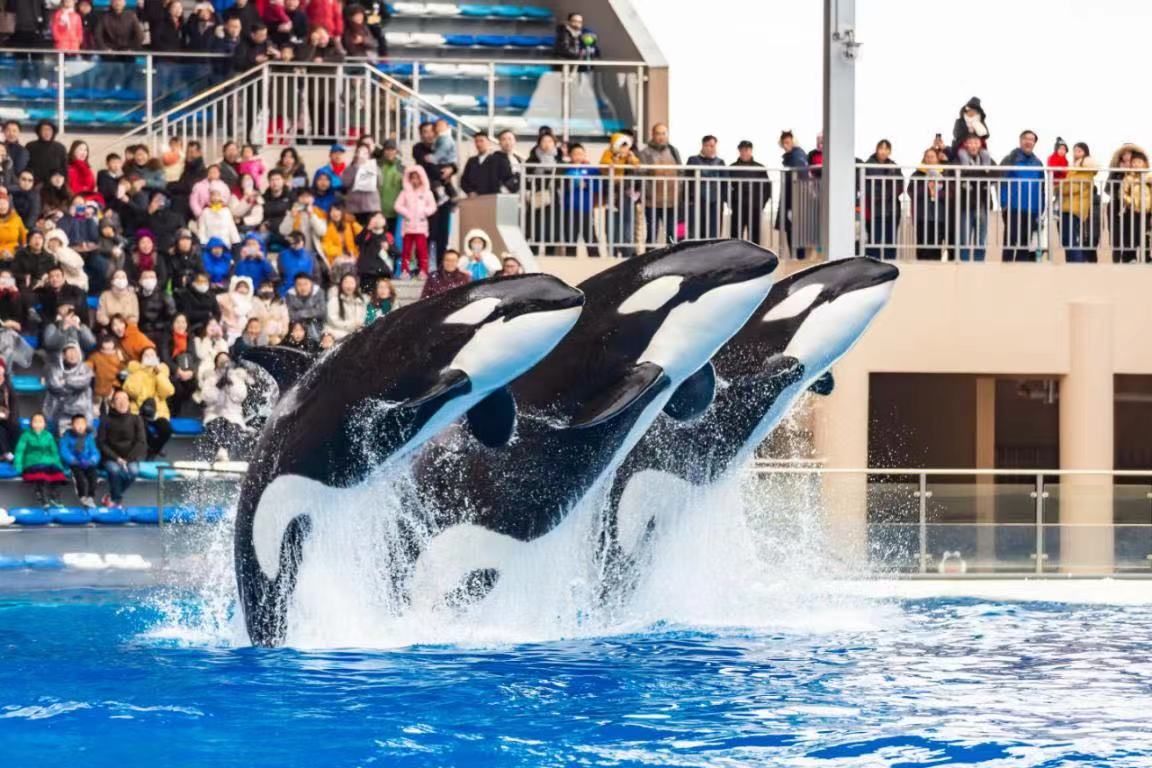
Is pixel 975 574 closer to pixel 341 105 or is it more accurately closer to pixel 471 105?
pixel 341 105

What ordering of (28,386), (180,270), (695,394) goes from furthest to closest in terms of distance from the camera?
(180,270)
(28,386)
(695,394)

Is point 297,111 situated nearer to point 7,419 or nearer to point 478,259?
point 478,259

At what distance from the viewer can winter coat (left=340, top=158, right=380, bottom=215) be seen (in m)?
24.1

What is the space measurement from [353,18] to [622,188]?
713cm

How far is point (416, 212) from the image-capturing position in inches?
943

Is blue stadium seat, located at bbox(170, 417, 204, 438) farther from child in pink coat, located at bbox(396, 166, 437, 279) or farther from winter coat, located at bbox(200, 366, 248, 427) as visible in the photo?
child in pink coat, located at bbox(396, 166, 437, 279)

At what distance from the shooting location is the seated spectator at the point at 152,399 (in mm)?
21062

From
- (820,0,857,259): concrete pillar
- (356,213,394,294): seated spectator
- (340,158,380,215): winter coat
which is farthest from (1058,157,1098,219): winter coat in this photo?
(340,158,380,215): winter coat

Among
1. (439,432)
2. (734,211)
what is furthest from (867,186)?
(439,432)

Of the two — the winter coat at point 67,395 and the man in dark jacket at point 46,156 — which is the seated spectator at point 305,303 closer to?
the winter coat at point 67,395

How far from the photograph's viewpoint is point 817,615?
51.5 ft

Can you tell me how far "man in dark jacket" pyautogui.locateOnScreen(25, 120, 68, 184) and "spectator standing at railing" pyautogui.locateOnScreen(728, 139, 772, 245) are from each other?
7.72 m

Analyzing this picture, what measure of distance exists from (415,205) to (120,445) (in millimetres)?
5111

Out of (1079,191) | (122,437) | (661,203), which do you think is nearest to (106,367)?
(122,437)
